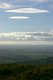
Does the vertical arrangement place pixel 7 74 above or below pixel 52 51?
below

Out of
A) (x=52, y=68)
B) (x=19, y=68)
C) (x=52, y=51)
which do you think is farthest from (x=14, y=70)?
(x=52, y=51)

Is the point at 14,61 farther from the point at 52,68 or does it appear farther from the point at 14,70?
the point at 52,68

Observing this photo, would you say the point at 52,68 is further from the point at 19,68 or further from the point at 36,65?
the point at 19,68

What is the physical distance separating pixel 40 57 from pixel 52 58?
29 cm

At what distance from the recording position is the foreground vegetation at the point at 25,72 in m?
4.37

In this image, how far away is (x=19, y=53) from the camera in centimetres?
555

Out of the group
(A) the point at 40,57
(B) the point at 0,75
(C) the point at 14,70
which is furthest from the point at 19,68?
(A) the point at 40,57

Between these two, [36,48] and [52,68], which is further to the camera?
[36,48]

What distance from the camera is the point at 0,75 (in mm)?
4496

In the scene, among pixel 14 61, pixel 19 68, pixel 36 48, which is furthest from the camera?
pixel 36 48

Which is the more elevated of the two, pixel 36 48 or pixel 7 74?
pixel 36 48

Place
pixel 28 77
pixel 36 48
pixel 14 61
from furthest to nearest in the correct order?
pixel 36 48 < pixel 14 61 < pixel 28 77

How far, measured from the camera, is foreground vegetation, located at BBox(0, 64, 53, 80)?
4368mm

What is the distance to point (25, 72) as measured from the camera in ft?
14.9
